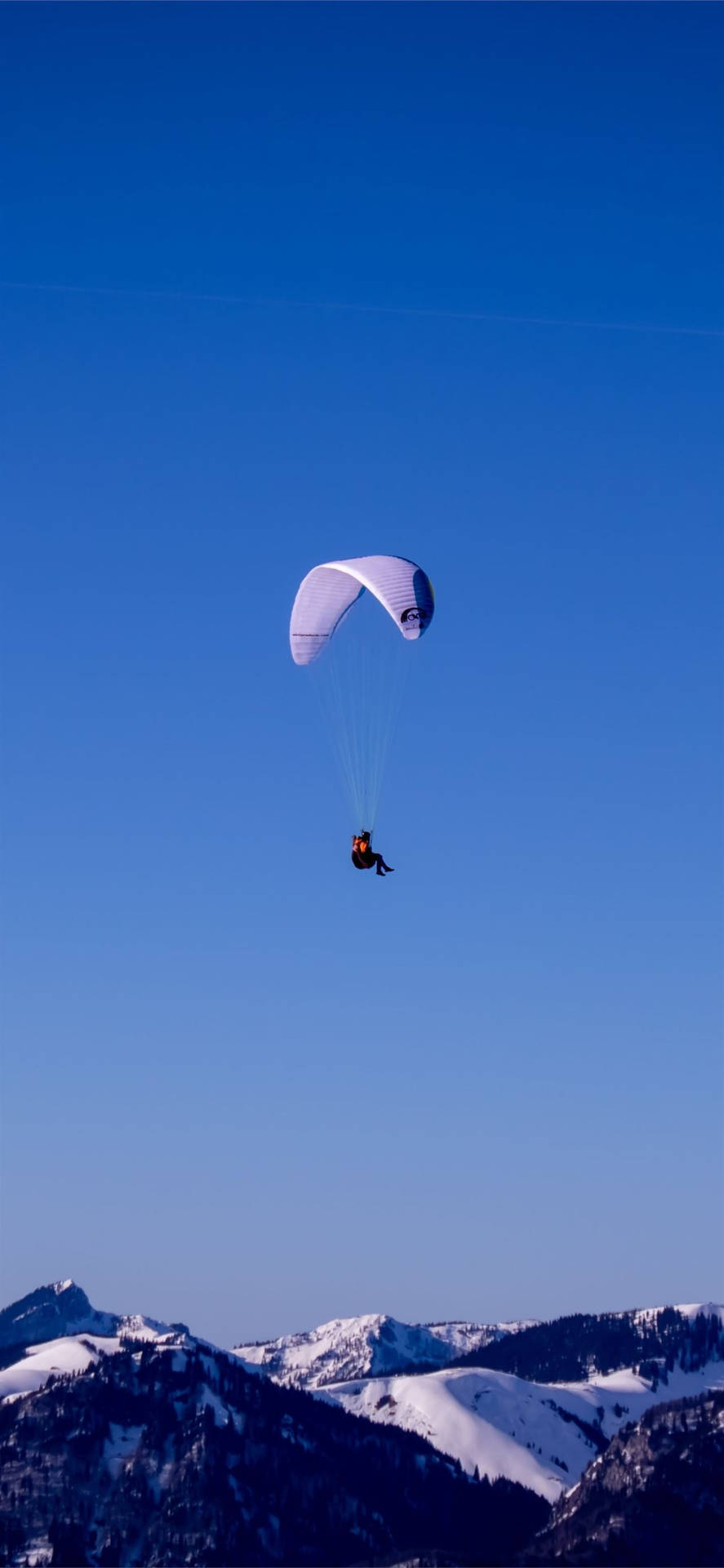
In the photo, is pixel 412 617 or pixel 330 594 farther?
pixel 330 594

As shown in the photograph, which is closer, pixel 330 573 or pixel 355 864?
pixel 355 864

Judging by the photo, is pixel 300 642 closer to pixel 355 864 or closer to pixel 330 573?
pixel 330 573

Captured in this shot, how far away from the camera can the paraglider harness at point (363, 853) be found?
9356 centimetres

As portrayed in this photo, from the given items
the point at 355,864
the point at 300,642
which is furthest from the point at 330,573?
the point at 355,864

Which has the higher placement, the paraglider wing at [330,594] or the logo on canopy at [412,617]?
the paraglider wing at [330,594]

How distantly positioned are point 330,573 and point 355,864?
19116 mm

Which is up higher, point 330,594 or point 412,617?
point 330,594

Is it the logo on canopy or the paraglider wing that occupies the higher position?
the paraglider wing

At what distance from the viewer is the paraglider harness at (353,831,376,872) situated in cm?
9356

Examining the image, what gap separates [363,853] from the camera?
308 ft

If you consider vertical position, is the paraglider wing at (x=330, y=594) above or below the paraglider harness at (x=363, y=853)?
above

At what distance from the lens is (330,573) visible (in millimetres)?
104812

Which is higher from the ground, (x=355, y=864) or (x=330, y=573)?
(x=330, y=573)

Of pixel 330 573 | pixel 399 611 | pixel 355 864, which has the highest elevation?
pixel 330 573
